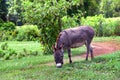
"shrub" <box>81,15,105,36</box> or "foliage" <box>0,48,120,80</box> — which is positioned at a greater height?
"foliage" <box>0,48,120,80</box>

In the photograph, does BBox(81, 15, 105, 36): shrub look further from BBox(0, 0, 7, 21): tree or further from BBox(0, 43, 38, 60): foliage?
BBox(0, 0, 7, 21): tree

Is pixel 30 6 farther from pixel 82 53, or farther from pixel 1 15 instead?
pixel 1 15

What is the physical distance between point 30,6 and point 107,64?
682cm

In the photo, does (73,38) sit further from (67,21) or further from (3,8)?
(3,8)

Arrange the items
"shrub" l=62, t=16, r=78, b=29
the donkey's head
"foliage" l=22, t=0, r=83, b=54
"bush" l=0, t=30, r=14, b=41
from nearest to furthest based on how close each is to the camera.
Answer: the donkey's head → "foliage" l=22, t=0, r=83, b=54 → "shrub" l=62, t=16, r=78, b=29 → "bush" l=0, t=30, r=14, b=41

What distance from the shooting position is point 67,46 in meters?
13.0

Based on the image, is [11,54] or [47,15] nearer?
[47,15]

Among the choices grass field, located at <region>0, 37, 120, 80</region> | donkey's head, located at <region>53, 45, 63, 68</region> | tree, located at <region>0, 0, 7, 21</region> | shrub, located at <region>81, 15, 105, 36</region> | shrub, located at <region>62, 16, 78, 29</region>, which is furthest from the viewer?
tree, located at <region>0, 0, 7, 21</region>

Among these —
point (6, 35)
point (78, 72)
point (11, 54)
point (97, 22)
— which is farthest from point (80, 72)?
point (6, 35)

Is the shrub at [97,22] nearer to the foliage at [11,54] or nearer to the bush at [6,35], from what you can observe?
the bush at [6,35]

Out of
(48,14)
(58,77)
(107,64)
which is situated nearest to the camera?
(58,77)

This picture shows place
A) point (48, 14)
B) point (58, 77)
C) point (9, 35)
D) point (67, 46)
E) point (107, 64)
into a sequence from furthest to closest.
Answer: point (9, 35) < point (48, 14) < point (67, 46) < point (107, 64) < point (58, 77)

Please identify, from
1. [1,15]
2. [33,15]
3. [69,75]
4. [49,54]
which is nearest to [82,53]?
[49,54]

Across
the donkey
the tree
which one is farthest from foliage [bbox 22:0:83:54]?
the tree
